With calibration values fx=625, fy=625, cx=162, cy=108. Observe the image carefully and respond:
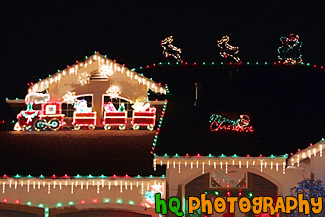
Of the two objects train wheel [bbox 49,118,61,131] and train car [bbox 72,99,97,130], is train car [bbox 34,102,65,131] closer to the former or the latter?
train wheel [bbox 49,118,61,131]

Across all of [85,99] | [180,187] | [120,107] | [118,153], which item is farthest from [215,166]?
[85,99]

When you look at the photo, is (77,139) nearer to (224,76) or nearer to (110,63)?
(110,63)

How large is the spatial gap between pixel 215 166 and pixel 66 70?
7.04 metres

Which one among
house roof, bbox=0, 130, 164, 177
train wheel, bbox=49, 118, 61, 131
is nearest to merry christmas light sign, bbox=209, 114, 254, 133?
house roof, bbox=0, 130, 164, 177

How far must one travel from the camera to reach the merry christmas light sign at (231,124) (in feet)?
69.3

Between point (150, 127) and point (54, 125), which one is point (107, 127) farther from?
point (54, 125)

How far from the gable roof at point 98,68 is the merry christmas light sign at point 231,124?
8.86 ft

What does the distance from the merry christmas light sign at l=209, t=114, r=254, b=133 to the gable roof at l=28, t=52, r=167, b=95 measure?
2.70 meters

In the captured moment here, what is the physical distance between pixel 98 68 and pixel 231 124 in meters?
5.58

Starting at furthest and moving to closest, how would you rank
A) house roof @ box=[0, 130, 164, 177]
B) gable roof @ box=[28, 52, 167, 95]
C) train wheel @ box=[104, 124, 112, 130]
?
gable roof @ box=[28, 52, 167, 95] → train wheel @ box=[104, 124, 112, 130] → house roof @ box=[0, 130, 164, 177]

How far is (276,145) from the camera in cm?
1978

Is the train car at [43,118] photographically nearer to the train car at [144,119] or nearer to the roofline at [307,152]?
the train car at [144,119]

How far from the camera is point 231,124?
2130 centimetres

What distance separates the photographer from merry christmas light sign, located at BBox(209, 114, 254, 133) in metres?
21.1
